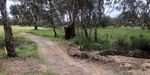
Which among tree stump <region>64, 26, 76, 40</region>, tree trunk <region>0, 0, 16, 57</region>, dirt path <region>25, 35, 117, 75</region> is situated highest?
tree trunk <region>0, 0, 16, 57</region>

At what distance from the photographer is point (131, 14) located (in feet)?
258

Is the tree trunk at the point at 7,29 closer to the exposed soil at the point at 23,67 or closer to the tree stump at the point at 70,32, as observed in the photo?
the exposed soil at the point at 23,67

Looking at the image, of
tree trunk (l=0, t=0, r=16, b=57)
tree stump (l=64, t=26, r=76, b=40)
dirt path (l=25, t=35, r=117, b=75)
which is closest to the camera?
dirt path (l=25, t=35, r=117, b=75)

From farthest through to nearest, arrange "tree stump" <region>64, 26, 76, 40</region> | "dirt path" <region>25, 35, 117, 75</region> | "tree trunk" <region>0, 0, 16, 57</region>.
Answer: "tree stump" <region>64, 26, 76, 40</region> → "tree trunk" <region>0, 0, 16, 57</region> → "dirt path" <region>25, 35, 117, 75</region>

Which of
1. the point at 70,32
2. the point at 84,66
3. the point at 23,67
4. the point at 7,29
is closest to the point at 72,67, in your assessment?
the point at 84,66

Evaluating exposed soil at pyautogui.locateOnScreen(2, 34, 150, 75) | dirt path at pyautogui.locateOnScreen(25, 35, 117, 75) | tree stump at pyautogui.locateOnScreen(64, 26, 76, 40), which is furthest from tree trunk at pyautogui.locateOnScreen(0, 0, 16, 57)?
tree stump at pyautogui.locateOnScreen(64, 26, 76, 40)

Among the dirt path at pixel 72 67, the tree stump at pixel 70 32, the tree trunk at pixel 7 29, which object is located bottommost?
the tree stump at pixel 70 32

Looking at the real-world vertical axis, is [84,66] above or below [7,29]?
below

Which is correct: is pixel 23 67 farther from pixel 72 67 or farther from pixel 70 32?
pixel 70 32

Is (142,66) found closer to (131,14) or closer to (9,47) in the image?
(9,47)

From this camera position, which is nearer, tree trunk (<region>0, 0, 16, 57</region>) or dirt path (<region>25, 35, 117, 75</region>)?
dirt path (<region>25, 35, 117, 75</region>)

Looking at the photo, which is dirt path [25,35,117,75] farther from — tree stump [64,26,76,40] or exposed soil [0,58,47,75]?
tree stump [64,26,76,40]

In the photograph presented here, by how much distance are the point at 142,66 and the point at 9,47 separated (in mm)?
8172

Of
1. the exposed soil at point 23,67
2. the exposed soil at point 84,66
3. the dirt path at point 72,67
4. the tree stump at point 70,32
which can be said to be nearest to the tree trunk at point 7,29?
the exposed soil at point 23,67
